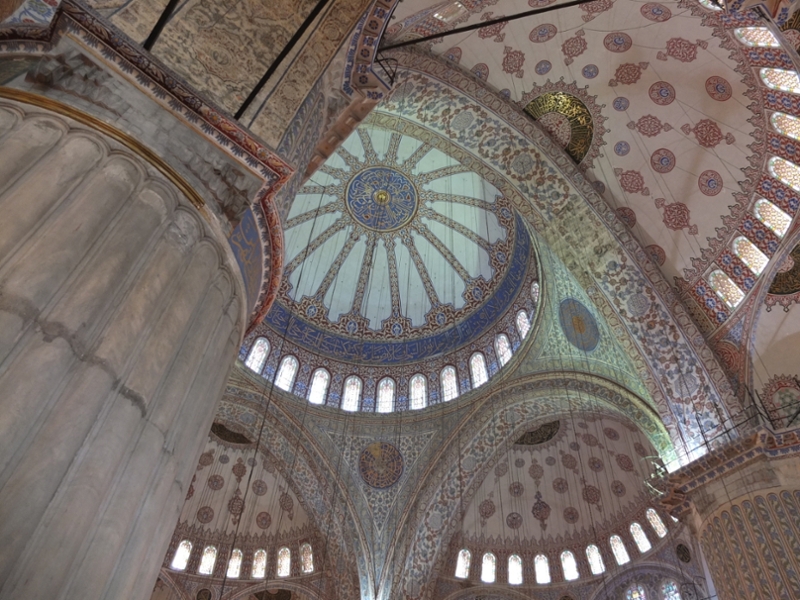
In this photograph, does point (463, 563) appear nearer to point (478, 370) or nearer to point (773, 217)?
point (478, 370)

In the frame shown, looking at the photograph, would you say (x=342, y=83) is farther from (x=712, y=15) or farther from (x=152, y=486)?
(x=712, y=15)

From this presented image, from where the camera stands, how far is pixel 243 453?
43.9 feet

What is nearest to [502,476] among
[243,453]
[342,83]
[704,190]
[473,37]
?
[243,453]

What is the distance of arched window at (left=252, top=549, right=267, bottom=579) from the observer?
1304 centimetres

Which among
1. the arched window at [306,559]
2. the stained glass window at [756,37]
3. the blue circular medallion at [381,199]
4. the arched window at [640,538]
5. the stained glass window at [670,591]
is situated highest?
the blue circular medallion at [381,199]

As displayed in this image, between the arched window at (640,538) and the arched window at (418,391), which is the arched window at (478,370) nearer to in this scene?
the arched window at (418,391)

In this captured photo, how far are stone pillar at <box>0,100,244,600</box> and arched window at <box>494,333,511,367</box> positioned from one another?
30.4 ft

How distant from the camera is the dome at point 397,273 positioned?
13.0 metres

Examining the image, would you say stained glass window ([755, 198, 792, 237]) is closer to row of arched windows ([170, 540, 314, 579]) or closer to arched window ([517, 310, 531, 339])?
arched window ([517, 310, 531, 339])

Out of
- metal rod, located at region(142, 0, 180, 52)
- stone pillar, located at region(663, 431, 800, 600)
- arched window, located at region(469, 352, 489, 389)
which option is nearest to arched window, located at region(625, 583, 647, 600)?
stone pillar, located at region(663, 431, 800, 600)

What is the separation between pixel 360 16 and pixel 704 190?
6003mm

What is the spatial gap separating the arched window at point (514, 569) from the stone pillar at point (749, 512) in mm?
6518

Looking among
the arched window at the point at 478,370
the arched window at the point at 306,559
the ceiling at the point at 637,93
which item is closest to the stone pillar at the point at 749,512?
the ceiling at the point at 637,93

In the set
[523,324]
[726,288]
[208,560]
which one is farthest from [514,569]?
[726,288]
